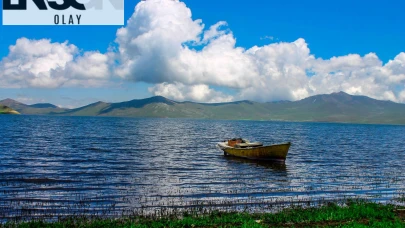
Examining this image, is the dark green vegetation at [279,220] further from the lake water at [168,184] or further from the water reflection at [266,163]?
the water reflection at [266,163]

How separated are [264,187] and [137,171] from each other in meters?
13.3

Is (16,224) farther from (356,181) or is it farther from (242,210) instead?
(356,181)

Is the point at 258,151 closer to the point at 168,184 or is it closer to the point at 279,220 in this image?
the point at 168,184

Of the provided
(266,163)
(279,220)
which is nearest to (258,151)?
(266,163)

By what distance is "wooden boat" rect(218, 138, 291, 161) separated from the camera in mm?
43500

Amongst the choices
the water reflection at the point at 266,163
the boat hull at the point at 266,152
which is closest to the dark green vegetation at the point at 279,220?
the water reflection at the point at 266,163

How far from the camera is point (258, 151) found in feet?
147

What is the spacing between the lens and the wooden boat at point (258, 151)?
43500 mm

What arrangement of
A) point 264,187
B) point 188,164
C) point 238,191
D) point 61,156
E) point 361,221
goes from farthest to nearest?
point 61,156 < point 188,164 < point 264,187 < point 238,191 < point 361,221

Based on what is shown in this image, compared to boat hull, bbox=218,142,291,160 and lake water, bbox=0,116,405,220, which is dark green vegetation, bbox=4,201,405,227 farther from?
boat hull, bbox=218,142,291,160

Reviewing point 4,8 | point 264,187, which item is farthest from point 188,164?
point 4,8

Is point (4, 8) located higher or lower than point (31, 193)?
higher

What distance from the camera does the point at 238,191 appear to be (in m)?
25.9

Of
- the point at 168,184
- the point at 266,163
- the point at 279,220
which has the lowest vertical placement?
the point at 266,163
